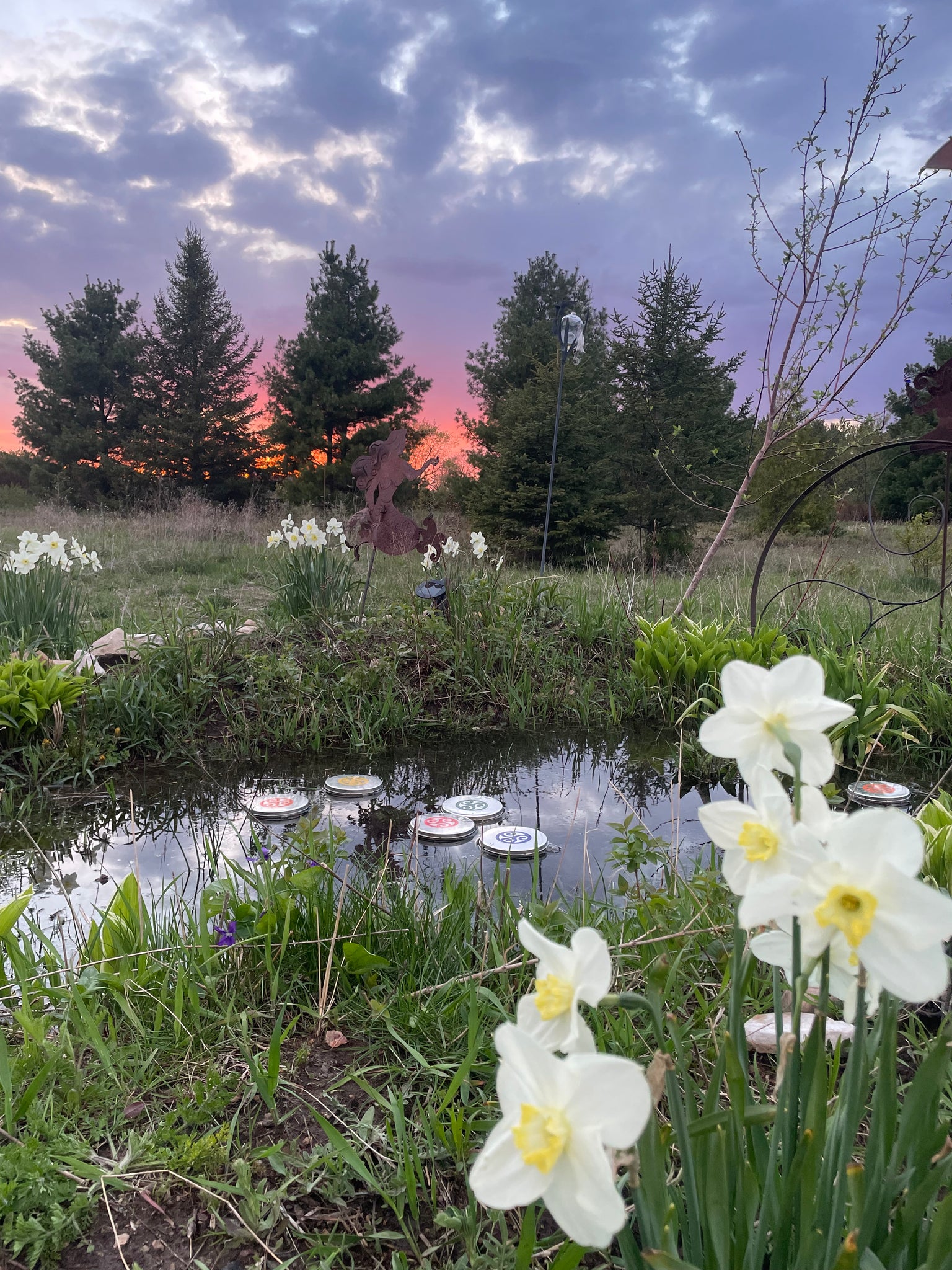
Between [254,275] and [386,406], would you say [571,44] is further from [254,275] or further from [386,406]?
[386,406]

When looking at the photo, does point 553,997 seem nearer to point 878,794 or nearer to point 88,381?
point 878,794

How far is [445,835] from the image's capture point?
234cm

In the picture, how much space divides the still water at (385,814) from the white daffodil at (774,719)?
49.5 inches

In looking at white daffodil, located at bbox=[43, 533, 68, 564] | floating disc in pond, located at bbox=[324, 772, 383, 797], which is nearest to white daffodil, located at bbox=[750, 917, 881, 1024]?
floating disc in pond, located at bbox=[324, 772, 383, 797]

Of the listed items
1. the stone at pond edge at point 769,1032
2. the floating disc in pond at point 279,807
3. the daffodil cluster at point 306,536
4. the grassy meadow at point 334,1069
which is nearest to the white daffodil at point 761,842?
the grassy meadow at point 334,1069

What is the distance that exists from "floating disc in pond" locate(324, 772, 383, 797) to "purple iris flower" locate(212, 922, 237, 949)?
1.25 meters

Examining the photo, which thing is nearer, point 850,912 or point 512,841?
point 850,912

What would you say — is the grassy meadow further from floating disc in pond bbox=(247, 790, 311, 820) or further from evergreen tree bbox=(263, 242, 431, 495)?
evergreen tree bbox=(263, 242, 431, 495)

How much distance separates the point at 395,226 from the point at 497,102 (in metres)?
5.12

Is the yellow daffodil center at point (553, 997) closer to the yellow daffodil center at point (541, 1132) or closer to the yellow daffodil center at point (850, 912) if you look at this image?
the yellow daffodil center at point (541, 1132)

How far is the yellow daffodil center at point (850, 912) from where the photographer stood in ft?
1.37

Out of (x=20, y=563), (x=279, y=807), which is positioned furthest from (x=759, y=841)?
(x=20, y=563)

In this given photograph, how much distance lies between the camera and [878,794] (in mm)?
2658

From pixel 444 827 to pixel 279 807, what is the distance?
0.62 m
